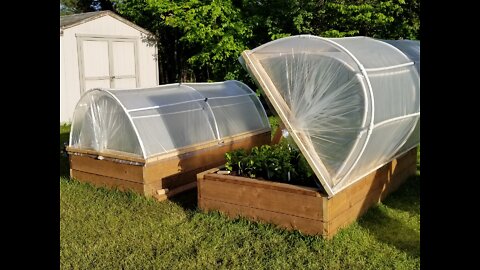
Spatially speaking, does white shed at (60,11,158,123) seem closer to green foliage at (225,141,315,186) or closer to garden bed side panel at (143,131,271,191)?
garden bed side panel at (143,131,271,191)

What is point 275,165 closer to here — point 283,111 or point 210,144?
point 283,111

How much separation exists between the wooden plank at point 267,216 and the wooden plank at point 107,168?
1305mm

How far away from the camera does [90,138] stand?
7152 mm

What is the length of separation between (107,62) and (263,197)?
11.6 metres

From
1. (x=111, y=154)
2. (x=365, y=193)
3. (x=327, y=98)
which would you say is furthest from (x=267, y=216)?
(x=111, y=154)

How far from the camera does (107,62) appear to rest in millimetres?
15312

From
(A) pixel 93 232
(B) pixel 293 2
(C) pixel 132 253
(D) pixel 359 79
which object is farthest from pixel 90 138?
(B) pixel 293 2

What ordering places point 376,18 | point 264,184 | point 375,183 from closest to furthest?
1. point 264,184
2. point 375,183
3. point 376,18

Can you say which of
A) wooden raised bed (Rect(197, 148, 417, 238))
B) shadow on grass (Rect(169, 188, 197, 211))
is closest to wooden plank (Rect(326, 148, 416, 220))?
wooden raised bed (Rect(197, 148, 417, 238))

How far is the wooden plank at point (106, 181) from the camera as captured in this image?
21.4ft

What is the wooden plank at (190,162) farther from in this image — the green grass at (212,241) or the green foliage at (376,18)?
the green foliage at (376,18)
